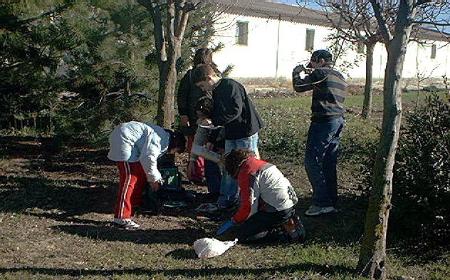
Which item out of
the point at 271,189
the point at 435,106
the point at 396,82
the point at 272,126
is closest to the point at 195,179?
the point at 271,189

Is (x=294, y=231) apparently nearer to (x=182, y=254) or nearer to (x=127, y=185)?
(x=182, y=254)

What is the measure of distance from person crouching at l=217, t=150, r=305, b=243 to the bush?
1054mm

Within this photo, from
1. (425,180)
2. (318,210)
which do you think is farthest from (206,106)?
(425,180)

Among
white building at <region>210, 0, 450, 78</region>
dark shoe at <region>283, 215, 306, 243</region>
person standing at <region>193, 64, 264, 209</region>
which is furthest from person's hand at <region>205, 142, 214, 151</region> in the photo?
white building at <region>210, 0, 450, 78</region>

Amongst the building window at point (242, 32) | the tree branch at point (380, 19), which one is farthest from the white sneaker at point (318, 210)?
the building window at point (242, 32)

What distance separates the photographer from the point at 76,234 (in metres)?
6.08

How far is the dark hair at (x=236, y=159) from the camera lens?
5.83 m

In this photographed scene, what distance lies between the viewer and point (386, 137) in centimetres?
477

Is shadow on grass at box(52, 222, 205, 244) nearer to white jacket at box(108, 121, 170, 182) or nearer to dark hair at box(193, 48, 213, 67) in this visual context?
white jacket at box(108, 121, 170, 182)

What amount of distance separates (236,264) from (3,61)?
242 inches

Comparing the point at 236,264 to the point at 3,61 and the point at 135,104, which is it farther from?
the point at 3,61

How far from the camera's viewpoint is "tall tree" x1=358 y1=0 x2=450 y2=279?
4.64 m

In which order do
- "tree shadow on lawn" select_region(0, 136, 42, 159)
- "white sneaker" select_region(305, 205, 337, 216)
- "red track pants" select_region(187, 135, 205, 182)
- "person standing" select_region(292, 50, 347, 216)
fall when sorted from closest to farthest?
"person standing" select_region(292, 50, 347, 216) < "white sneaker" select_region(305, 205, 337, 216) < "red track pants" select_region(187, 135, 205, 182) < "tree shadow on lawn" select_region(0, 136, 42, 159)

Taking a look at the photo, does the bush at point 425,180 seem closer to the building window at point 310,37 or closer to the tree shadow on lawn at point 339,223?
the tree shadow on lawn at point 339,223
